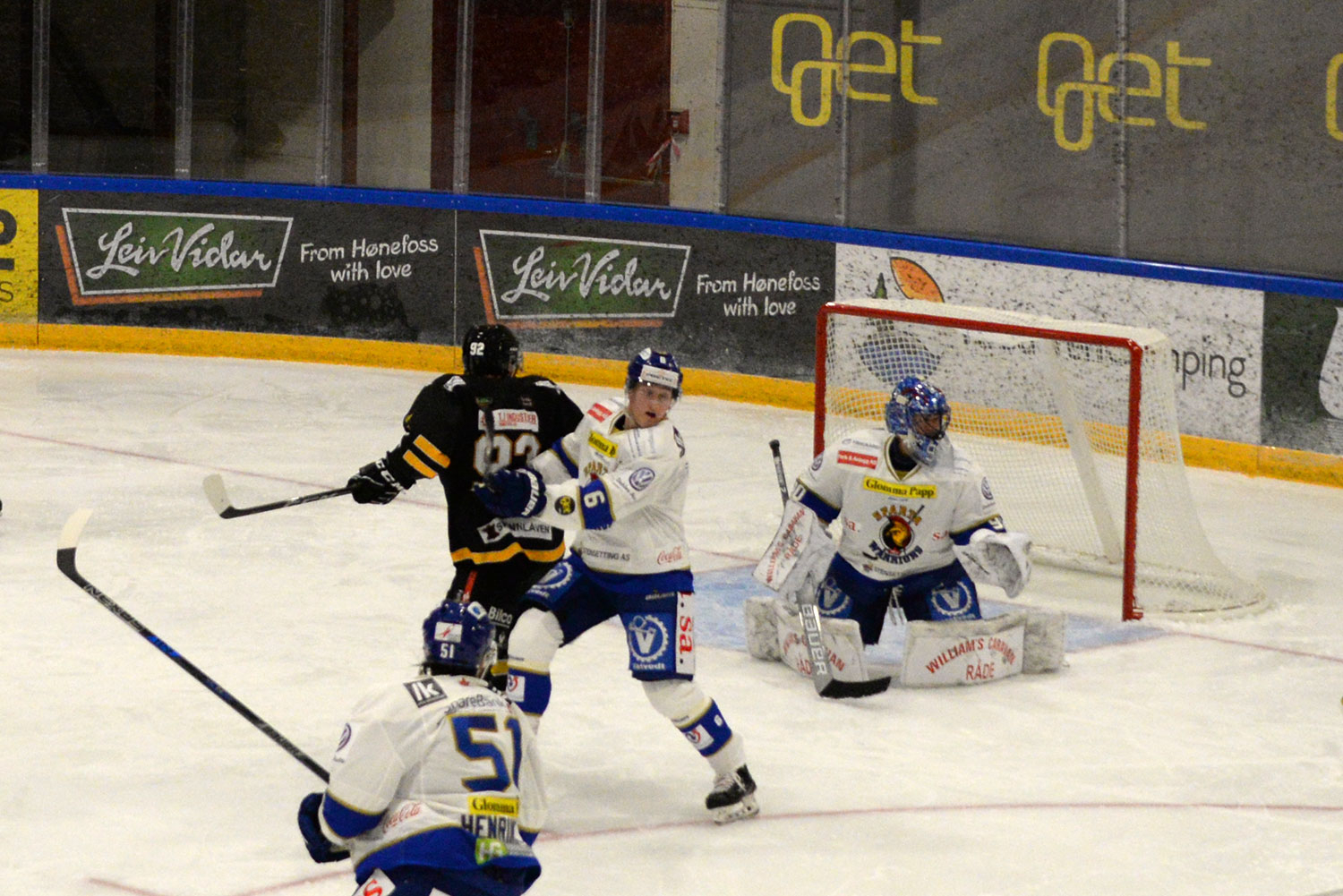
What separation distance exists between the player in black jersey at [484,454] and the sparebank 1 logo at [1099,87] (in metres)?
5.68

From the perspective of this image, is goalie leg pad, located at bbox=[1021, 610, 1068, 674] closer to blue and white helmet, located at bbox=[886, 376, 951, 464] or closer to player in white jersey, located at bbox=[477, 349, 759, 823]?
blue and white helmet, located at bbox=[886, 376, 951, 464]

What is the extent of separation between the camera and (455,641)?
3500mm

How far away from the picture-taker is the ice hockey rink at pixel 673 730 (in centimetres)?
472

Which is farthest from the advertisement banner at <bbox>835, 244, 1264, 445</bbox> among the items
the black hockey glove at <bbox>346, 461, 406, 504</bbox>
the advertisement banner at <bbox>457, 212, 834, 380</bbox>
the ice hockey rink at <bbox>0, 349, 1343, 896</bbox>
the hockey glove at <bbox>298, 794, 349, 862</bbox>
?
the hockey glove at <bbox>298, 794, 349, 862</bbox>

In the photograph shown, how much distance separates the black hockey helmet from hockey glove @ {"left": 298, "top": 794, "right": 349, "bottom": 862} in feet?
5.42

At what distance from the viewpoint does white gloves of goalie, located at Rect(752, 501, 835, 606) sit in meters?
6.12

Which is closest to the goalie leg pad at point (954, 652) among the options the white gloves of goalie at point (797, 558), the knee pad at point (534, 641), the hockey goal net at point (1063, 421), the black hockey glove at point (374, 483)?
the white gloves of goalie at point (797, 558)

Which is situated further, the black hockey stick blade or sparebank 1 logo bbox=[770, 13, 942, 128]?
sparebank 1 logo bbox=[770, 13, 942, 128]

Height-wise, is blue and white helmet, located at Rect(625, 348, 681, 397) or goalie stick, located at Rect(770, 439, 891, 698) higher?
blue and white helmet, located at Rect(625, 348, 681, 397)

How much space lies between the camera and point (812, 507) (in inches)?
246

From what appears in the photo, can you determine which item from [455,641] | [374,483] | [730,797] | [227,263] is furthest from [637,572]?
[227,263]

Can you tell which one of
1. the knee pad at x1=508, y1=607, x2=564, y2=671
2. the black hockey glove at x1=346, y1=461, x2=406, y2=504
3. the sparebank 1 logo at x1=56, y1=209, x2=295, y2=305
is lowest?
the knee pad at x1=508, y1=607, x2=564, y2=671

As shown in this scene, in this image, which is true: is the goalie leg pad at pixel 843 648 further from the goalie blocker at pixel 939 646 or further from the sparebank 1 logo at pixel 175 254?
the sparebank 1 logo at pixel 175 254

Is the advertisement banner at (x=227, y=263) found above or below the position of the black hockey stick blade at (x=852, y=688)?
above
